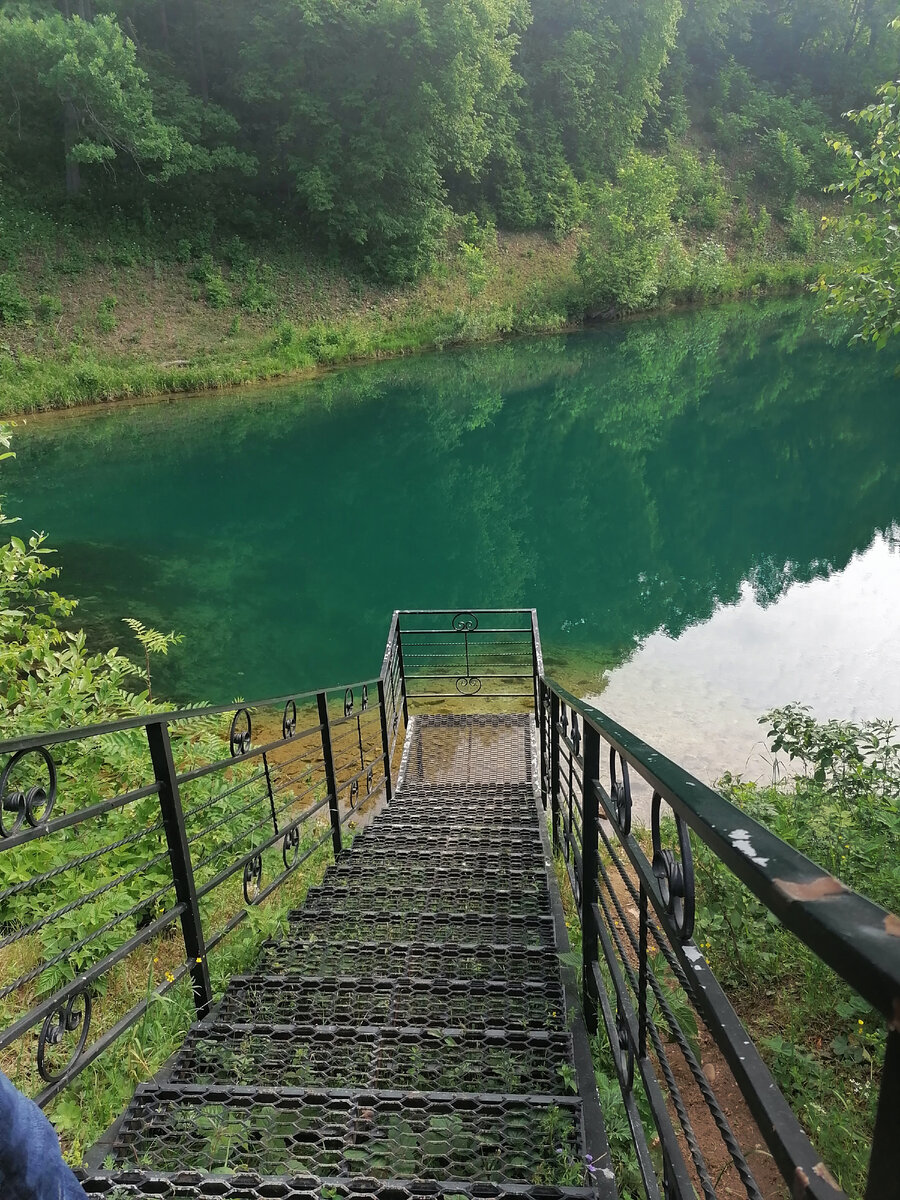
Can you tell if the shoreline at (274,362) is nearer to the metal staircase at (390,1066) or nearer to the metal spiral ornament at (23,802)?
the metal staircase at (390,1066)

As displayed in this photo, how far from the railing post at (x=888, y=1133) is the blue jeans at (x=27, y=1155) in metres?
0.76

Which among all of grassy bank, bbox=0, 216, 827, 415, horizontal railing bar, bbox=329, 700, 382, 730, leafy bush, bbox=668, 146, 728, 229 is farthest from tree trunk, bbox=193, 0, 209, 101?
horizontal railing bar, bbox=329, 700, 382, 730

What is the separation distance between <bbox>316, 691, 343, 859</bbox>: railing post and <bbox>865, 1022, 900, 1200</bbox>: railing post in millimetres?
3280

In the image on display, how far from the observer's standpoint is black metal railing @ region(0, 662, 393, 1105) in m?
1.69

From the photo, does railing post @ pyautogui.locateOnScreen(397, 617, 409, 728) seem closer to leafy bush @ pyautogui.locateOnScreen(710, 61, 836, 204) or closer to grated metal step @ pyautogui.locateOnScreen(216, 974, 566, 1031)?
grated metal step @ pyautogui.locateOnScreen(216, 974, 566, 1031)

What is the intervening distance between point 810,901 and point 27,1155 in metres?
0.81

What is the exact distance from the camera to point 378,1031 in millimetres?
2154

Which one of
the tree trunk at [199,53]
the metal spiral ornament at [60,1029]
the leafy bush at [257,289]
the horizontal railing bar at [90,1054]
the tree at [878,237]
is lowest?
the horizontal railing bar at [90,1054]

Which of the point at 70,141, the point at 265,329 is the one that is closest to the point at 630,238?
the point at 265,329

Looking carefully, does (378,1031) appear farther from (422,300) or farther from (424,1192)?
(422,300)

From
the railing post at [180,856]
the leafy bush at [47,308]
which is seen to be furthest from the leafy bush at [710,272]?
the railing post at [180,856]

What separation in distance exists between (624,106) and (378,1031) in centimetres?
4489

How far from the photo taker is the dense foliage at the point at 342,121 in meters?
23.8

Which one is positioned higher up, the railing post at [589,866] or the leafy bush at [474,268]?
the leafy bush at [474,268]
